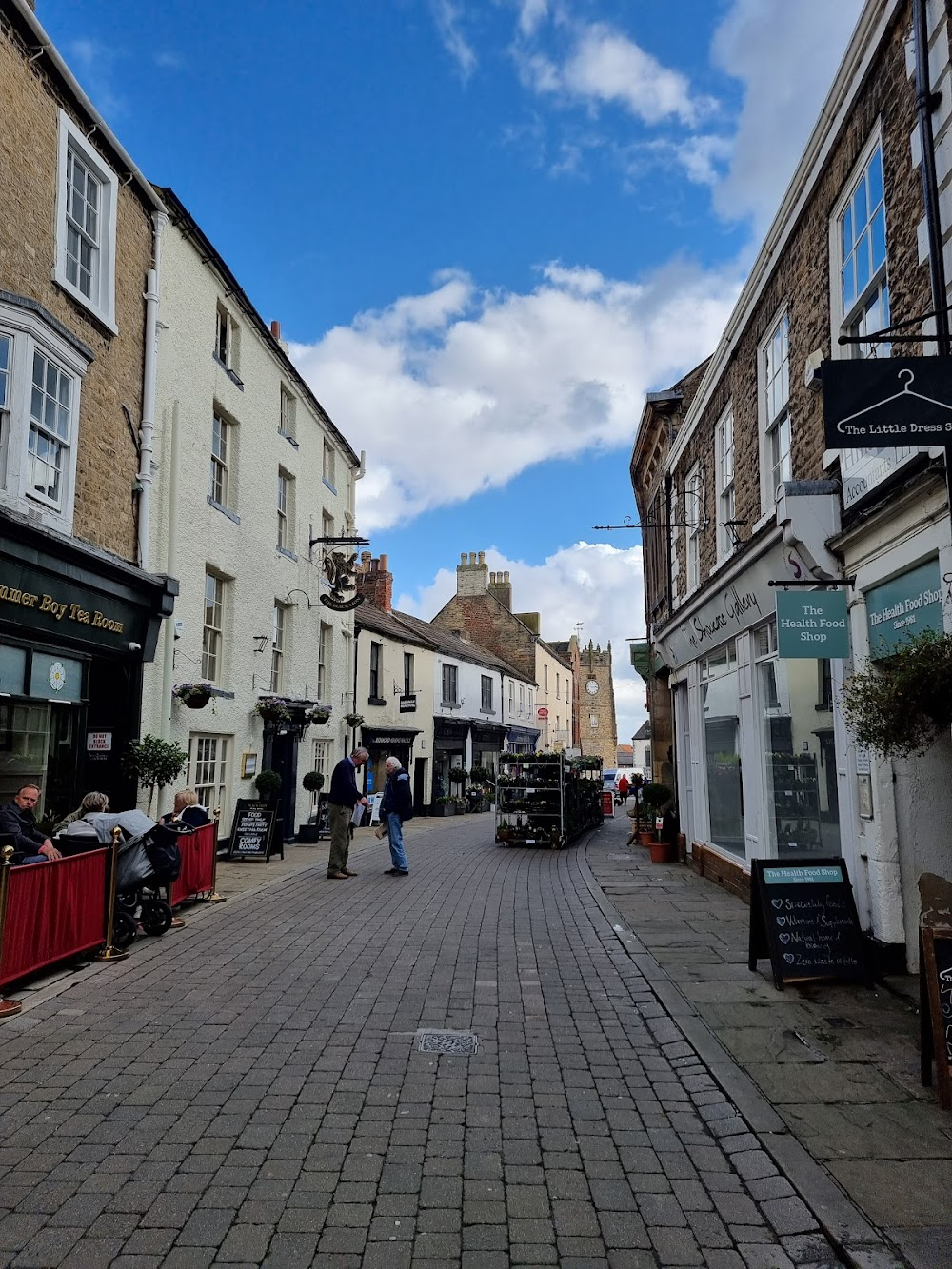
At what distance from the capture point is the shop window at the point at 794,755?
8.37 m

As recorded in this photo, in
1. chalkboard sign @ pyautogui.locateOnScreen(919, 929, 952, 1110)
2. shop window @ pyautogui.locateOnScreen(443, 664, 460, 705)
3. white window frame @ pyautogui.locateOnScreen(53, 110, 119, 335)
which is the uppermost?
white window frame @ pyautogui.locateOnScreen(53, 110, 119, 335)

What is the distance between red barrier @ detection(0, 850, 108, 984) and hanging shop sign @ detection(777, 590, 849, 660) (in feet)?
19.5

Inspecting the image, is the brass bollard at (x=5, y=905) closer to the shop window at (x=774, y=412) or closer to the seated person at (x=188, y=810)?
the seated person at (x=188, y=810)

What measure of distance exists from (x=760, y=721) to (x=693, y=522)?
5001 mm

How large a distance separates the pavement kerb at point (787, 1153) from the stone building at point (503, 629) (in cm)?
3581

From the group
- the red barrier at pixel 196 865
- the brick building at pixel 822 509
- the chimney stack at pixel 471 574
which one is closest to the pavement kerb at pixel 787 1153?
the brick building at pixel 822 509

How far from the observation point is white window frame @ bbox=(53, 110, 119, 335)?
411 inches

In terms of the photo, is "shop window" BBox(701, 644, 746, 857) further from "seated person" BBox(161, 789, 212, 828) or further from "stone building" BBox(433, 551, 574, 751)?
"stone building" BBox(433, 551, 574, 751)

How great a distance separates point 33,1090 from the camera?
4.59m

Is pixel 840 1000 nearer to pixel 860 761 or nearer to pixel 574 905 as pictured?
pixel 860 761

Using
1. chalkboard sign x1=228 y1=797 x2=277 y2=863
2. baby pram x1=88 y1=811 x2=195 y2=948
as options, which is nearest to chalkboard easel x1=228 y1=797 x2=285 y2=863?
chalkboard sign x1=228 y1=797 x2=277 y2=863

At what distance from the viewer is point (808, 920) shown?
654cm

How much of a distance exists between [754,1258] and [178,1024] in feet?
12.6

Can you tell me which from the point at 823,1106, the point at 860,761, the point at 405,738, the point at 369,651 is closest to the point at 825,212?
the point at 860,761
